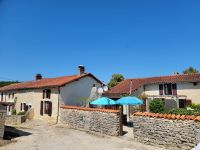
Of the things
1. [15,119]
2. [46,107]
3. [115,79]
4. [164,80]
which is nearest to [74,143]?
[46,107]

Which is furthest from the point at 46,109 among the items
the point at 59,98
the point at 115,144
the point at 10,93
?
the point at 115,144

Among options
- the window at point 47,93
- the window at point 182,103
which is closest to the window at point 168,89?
the window at point 182,103

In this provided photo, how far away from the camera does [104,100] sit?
20.1 metres

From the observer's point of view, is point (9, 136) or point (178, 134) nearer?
point (178, 134)

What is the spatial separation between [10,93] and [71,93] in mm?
14437

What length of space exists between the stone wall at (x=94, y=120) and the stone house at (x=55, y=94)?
7.74 ft

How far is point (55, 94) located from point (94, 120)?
8.36m

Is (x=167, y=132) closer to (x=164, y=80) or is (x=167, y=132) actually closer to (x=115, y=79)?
(x=164, y=80)

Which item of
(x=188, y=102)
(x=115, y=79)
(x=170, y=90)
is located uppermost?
(x=115, y=79)

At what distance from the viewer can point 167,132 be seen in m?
12.9

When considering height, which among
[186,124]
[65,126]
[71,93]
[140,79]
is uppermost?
[140,79]

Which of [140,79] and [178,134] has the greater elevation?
[140,79]

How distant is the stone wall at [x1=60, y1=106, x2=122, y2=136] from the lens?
16.7m

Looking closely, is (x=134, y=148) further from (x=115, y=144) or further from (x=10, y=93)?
(x=10, y=93)
